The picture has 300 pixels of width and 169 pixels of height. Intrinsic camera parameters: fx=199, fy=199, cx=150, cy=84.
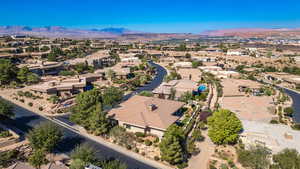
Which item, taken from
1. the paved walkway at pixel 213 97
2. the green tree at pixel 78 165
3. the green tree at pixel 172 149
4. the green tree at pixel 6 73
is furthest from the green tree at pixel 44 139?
the green tree at pixel 6 73

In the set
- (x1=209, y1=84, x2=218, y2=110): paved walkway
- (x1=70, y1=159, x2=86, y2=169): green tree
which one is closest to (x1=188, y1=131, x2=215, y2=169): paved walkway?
(x1=70, y1=159, x2=86, y2=169): green tree

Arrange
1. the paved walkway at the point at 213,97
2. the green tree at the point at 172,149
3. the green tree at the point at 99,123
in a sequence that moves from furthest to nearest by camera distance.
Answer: the paved walkway at the point at 213,97 → the green tree at the point at 99,123 → the green tree at the point at 172,149

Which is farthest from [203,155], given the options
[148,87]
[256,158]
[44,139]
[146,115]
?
[148,87]

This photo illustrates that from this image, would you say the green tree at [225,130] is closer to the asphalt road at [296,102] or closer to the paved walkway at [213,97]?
the paved walkway at [213,97]

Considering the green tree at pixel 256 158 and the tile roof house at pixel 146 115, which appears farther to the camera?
the tile roof house at pixel 146 115

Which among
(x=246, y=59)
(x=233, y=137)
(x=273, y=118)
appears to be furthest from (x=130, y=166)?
(x=246, y=59)

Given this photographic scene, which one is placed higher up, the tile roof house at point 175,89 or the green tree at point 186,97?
the tile roof house at point 175,89

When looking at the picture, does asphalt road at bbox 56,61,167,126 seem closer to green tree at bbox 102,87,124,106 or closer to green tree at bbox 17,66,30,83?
green tree at bbox 102,87,124,106
